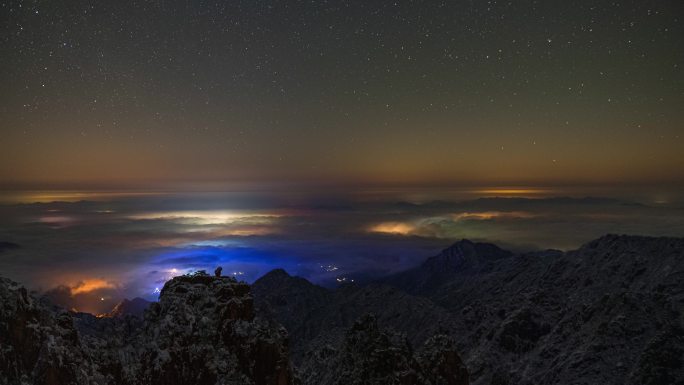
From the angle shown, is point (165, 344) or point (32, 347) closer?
point (32, 347)

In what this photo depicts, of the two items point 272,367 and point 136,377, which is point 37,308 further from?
point 272,367

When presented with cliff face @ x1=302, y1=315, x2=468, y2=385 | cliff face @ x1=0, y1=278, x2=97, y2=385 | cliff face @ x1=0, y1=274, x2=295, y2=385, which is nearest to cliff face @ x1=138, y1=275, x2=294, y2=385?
cliff face @ x1=0, y1=274, x2=295, y2=385

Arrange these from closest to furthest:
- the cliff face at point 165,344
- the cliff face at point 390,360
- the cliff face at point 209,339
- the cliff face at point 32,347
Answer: the cliff face at point 32,347 < the cliff face at point 165,344 < the cliff face at point 209,339 < the cliff face at point 390,360

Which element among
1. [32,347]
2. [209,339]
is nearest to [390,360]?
[209,339]

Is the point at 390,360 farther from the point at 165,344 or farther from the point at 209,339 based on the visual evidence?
the point at 165,344

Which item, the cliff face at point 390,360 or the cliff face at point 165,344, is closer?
the cliff face at point 165,344

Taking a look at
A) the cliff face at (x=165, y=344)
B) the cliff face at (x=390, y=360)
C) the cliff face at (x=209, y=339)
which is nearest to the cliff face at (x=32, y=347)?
the cliff face at (x=165, y=344)

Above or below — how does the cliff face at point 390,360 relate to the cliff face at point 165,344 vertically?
below

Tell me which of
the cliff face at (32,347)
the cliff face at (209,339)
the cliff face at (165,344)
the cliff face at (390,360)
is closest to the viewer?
the cliff face at (32,347)

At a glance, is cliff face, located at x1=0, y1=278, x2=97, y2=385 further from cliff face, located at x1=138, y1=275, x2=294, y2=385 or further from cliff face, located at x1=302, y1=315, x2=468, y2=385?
cliff face, located at x1=302, y1=315, x2=468, y2=385

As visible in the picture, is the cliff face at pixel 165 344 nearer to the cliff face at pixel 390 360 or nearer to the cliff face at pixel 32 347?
the cliff face at pixel 32 347

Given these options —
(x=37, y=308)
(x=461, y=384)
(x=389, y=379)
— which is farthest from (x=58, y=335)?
(x=461, y=384)

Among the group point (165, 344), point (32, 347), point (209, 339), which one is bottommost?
point (209, 339)
